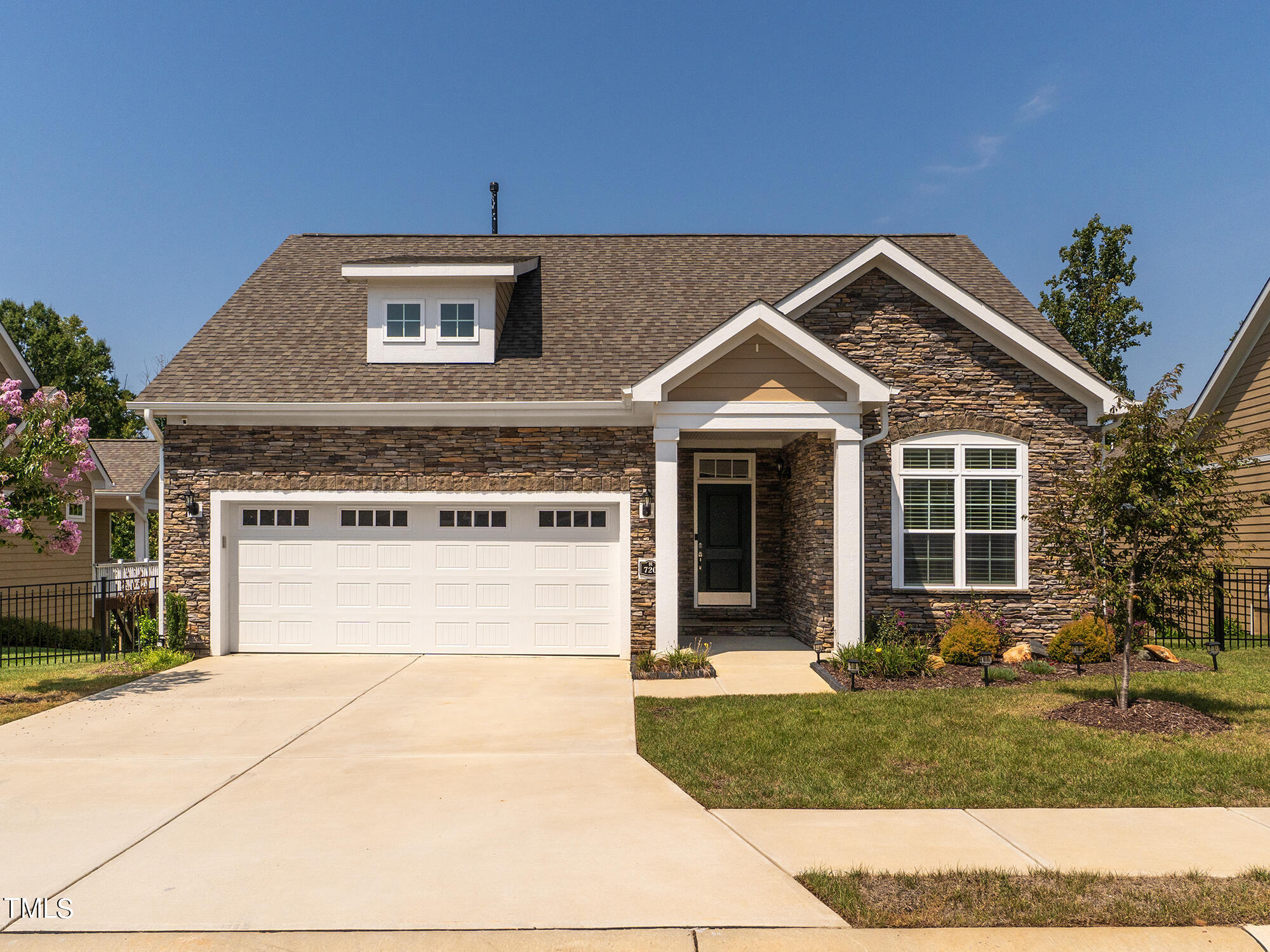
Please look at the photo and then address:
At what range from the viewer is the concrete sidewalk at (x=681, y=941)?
3943mm

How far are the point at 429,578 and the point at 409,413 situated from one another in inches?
99.1

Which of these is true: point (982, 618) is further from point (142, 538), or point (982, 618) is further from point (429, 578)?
point (142, 538)

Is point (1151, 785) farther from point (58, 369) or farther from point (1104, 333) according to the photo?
point (58, 369)

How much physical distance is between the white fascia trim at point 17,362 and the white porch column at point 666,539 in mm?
15587

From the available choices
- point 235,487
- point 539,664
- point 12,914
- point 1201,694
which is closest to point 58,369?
point 235,487

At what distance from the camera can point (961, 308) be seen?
12289 millimetres

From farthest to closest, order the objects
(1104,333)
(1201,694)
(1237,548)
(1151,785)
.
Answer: (1104,333)
(1237,548)
(1201,694)
(1151,785)

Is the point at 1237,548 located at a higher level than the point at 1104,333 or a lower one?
lower

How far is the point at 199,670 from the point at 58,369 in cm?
4107

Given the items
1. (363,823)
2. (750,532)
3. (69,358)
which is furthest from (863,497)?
(69,358)

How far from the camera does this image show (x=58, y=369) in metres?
43.2

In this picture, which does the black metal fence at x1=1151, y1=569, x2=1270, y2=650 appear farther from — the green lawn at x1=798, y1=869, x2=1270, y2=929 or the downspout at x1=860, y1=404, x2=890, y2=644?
the green lawn at x1=798, y1=869, x2=1270, y2=929

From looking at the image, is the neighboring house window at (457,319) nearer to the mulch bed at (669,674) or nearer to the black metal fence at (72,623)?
the black metal fence at (72,623)

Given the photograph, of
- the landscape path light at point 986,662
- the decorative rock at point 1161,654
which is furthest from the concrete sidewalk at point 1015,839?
the decorative rock at point 1161,654
